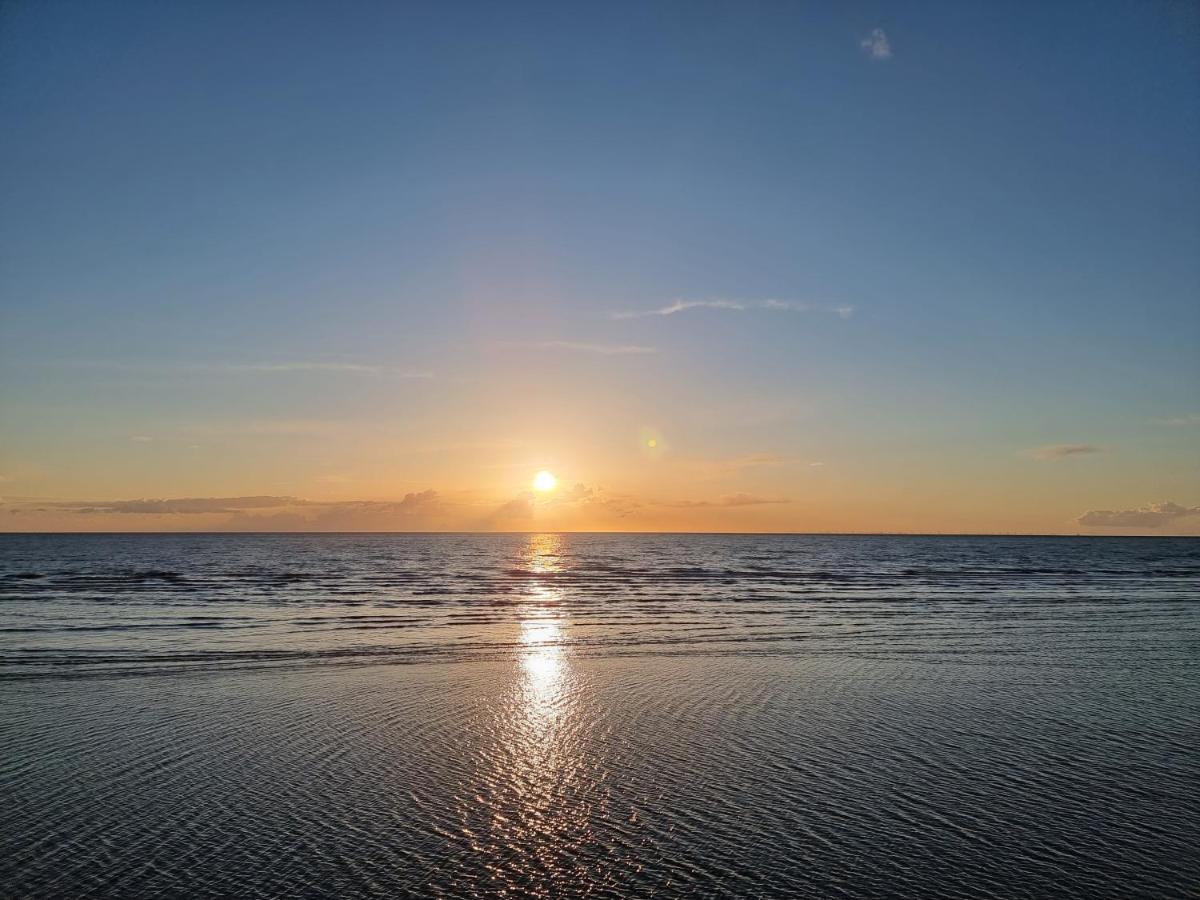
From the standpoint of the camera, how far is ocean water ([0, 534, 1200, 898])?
8109 millimetres

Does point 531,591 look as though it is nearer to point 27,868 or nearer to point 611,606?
point 611,606

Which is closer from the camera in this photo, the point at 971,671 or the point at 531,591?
the point at 971,671

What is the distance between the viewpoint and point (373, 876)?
793cm

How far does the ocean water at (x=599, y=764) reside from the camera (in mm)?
8109

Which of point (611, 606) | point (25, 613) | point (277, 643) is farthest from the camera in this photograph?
point (611, 606)

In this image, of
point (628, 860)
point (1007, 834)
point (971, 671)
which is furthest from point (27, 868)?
point (971, 671)

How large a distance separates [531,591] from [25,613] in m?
26.0

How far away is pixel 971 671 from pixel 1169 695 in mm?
4210

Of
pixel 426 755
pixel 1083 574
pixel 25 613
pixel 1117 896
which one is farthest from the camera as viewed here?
pixel 1083 574

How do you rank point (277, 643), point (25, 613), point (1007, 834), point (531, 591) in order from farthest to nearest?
point (531, 591), point (25, 613), point (277, 643), point (1007, 834)

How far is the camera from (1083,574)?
2734 inches

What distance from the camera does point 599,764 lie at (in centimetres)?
1175

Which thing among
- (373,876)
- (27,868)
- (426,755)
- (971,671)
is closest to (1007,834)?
(373,876)

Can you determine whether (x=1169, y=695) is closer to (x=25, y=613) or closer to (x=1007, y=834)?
(x=1007, y=834)
